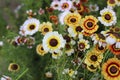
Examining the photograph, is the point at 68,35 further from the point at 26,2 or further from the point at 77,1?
the point at 26,2

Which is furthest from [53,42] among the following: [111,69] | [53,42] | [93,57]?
[111,69]

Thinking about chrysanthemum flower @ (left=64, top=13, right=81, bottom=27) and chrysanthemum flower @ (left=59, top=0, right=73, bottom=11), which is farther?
chrysanthemum flower @ (left=59, top=0, right=73, bottom=11)

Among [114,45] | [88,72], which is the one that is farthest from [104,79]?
[114,45]

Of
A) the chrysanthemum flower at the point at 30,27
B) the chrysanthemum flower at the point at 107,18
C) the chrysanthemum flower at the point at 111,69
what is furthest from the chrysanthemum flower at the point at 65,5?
the chrysanthemum flower at the point at 111,69

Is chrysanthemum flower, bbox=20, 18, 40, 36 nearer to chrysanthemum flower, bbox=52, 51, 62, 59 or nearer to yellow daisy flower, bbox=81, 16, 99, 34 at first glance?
chrysanthemum flower, bbox=52, 51, 62, 59

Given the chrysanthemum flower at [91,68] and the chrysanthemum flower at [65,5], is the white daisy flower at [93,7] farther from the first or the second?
the chrysanthemum flower at [91,68]

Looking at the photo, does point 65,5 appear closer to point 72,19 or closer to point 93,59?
point 72,19

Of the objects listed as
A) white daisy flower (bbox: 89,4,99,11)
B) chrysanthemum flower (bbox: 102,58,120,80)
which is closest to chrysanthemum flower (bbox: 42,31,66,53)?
chrysanthemum flower (bbox: 102,58,120,80)
